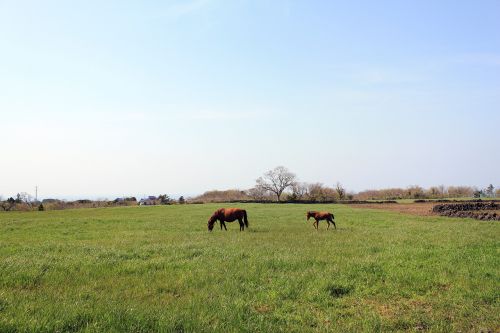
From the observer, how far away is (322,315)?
26.4ft

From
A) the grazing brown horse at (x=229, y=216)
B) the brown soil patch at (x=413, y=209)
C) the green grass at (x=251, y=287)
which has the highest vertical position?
the grazing brown horse at (x=229, y=216)

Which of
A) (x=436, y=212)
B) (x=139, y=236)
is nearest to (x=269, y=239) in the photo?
(x=139, y=236)

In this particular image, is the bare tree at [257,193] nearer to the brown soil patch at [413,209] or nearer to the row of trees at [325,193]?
the row of trees at [325,193]

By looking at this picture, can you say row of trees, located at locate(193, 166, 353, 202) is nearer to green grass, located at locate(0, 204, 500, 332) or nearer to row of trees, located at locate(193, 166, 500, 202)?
row of trees, located at locate(193, 166, 500, 202)

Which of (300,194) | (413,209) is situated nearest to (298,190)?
(300,194)

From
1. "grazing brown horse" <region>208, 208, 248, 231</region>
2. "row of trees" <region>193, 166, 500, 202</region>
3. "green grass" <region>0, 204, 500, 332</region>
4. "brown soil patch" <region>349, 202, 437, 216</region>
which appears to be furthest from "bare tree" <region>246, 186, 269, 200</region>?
"green grass" <region>0, 204, 500, 332</region>

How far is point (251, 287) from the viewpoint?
10.0 metres

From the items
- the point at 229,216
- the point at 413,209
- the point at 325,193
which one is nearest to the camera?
the point at 229,216

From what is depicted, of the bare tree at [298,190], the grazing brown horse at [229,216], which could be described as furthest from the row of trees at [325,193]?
the grazing brown horse at [229,216]

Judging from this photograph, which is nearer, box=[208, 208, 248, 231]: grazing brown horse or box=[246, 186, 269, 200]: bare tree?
box=[208, 208, 248, 231]: grazing brown horse

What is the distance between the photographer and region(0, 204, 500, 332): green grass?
7.42 m

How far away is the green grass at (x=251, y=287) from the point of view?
742cm

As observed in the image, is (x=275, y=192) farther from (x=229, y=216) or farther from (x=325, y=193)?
(x=229, y=216)

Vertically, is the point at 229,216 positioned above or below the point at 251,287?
above
